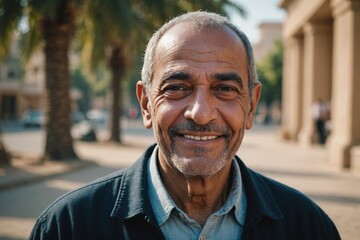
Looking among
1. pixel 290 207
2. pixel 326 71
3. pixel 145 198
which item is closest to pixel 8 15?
pixel 145 198

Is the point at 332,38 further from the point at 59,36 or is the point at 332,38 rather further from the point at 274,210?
the point at 274,210

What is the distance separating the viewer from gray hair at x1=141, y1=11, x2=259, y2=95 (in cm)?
220

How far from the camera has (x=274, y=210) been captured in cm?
211

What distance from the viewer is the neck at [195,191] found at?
222 cm

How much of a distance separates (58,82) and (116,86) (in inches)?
285

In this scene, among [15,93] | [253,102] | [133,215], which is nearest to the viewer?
[133,215]

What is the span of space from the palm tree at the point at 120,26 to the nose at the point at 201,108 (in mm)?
4689

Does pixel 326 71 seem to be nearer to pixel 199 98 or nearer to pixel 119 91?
pixel 119 91

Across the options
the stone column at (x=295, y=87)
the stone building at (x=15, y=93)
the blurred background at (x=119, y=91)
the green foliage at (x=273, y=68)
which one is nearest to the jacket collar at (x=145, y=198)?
the blurred background at (x=119, y=91)

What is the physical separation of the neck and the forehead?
0.58 metres

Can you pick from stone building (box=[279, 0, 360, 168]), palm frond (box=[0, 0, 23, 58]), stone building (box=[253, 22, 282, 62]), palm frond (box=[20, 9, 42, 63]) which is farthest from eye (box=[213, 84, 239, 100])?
stone building (box=[253, 22, 282, 62])

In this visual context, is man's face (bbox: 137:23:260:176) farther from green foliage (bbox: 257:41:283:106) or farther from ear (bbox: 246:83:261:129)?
green foliage (bbox: 257:41:283:106)

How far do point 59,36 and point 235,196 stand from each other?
10.3m

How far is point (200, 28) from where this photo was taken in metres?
2.18
